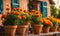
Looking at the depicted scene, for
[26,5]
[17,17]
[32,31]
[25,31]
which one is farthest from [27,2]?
[17,17]

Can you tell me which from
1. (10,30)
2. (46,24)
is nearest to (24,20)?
(10,30)

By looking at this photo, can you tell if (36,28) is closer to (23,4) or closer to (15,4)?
(15,4)

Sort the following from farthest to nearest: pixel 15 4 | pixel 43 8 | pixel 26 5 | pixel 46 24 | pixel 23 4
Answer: pixel 43 8, pixel 26 5, pixel 23 4, pixel 15 4, pixel 46 24

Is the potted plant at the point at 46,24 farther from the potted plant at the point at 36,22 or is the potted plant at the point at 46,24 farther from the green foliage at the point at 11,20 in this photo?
the green foliage at the point at 11,20

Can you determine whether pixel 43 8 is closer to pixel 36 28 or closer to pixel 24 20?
pixel 36 28

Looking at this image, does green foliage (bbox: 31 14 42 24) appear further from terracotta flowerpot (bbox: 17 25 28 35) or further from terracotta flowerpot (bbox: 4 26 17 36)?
terracotta flowerpot (bbox: 4 26 17 36)

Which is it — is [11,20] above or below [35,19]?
above

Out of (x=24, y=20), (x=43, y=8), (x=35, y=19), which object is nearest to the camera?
(x=24, y=20)

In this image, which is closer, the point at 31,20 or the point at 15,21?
the point at 15,21

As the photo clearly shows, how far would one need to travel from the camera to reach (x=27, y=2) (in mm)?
13555

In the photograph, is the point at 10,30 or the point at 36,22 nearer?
the point at 10,30

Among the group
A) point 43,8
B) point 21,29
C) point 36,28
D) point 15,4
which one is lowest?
point 36,28

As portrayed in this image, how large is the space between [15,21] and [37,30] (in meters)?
1.72

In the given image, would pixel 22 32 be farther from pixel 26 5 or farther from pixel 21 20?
pixel 26 5
